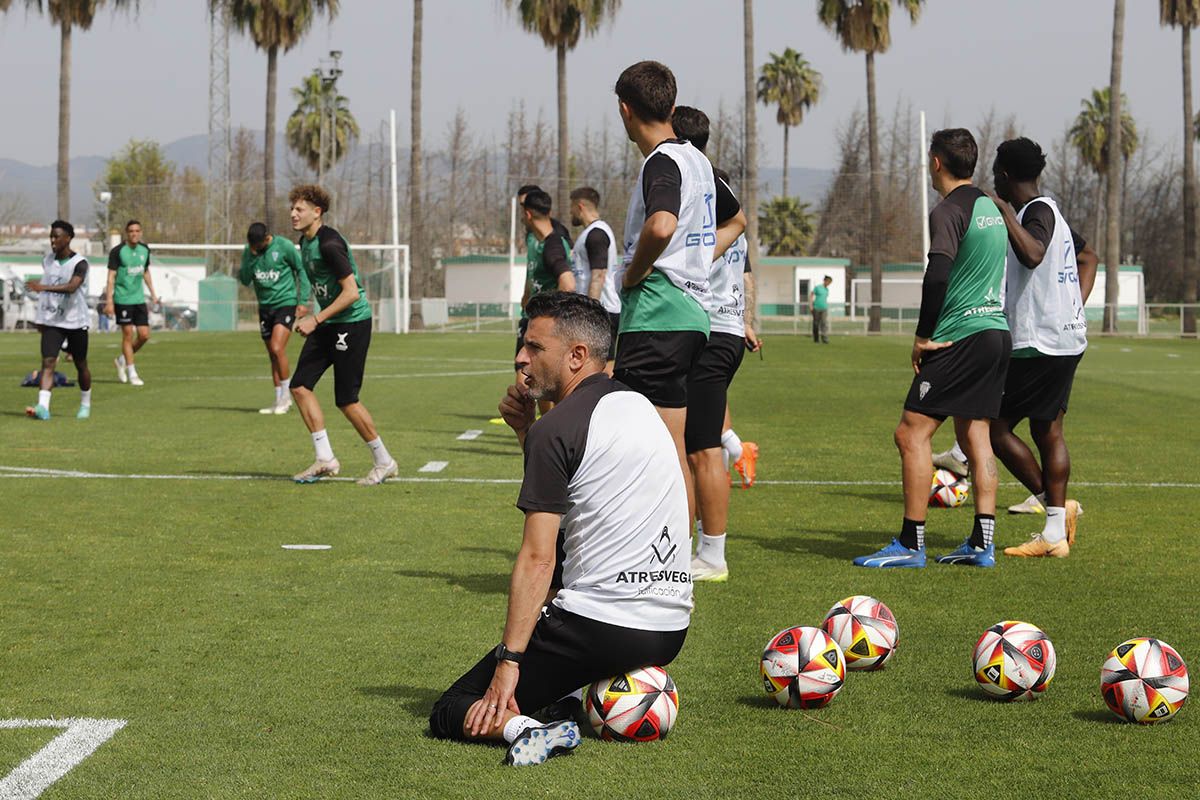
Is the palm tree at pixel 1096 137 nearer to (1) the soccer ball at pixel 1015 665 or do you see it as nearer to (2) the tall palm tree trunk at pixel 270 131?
(2) the tall palm tree trunk at pixel 270 131

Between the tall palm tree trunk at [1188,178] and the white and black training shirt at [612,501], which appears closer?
the white and black training shirt at [612,501]

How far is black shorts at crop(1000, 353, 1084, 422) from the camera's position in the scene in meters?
8.10

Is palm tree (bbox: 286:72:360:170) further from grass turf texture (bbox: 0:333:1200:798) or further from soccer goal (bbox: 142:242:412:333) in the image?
grass turf texture (bbox: 0:333:1200:798)

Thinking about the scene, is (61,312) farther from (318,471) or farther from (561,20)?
(561,20)

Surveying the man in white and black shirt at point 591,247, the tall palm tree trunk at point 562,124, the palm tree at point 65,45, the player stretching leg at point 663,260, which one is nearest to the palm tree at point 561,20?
the tall palm tree trunk at point 562,124

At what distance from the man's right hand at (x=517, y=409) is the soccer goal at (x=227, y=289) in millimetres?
37904

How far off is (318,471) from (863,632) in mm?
6220

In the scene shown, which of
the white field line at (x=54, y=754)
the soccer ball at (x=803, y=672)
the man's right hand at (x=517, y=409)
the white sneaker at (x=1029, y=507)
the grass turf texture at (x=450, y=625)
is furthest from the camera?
the white sneaker at (x=1029, y=507)

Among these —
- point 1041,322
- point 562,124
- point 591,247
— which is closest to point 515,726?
point 1041,322

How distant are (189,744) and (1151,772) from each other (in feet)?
9.27

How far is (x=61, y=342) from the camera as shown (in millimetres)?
15914

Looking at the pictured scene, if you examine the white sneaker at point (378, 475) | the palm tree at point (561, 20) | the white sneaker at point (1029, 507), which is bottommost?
the white sneaker at point (1029, 507)

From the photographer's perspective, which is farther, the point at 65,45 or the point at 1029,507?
the point at 65,45

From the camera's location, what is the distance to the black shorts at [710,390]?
720 cm
